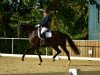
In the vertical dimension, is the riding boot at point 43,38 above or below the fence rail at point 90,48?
above

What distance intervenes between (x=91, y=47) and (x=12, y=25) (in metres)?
13.7

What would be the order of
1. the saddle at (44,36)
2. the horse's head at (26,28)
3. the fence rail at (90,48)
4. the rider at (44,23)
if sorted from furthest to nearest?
the fence rail at (90,48), the horse's head at (26,28), the saddle at (44,36), the rider at (44,23)

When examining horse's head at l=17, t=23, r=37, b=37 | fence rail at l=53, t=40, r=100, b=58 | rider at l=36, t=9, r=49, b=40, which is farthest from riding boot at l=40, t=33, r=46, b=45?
fence rail at l=53, t=40, r=100, b=58

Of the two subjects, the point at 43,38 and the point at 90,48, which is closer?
the point at 43,38

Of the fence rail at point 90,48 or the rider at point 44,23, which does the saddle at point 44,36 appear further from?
the fence rail at point 90,48

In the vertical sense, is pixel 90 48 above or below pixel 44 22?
below

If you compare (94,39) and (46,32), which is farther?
(94,39)

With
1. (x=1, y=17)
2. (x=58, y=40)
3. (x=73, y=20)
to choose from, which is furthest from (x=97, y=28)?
(x=1, y=17)

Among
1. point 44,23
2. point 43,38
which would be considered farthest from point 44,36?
point 44,23

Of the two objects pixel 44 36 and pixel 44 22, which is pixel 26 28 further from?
pixel 44 22

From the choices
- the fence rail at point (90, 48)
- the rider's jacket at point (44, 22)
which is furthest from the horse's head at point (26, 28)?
the fence rail at point (90, 48)

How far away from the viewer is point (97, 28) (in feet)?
78.5

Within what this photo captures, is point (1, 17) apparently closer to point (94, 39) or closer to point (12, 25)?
point (12, 25)

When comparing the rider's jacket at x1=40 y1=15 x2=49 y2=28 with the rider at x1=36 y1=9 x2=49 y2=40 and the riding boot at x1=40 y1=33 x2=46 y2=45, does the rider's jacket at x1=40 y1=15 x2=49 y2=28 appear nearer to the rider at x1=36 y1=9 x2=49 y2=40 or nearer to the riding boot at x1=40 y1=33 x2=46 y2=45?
the rider at x1=36 y1=9 x2=49 y2=40
